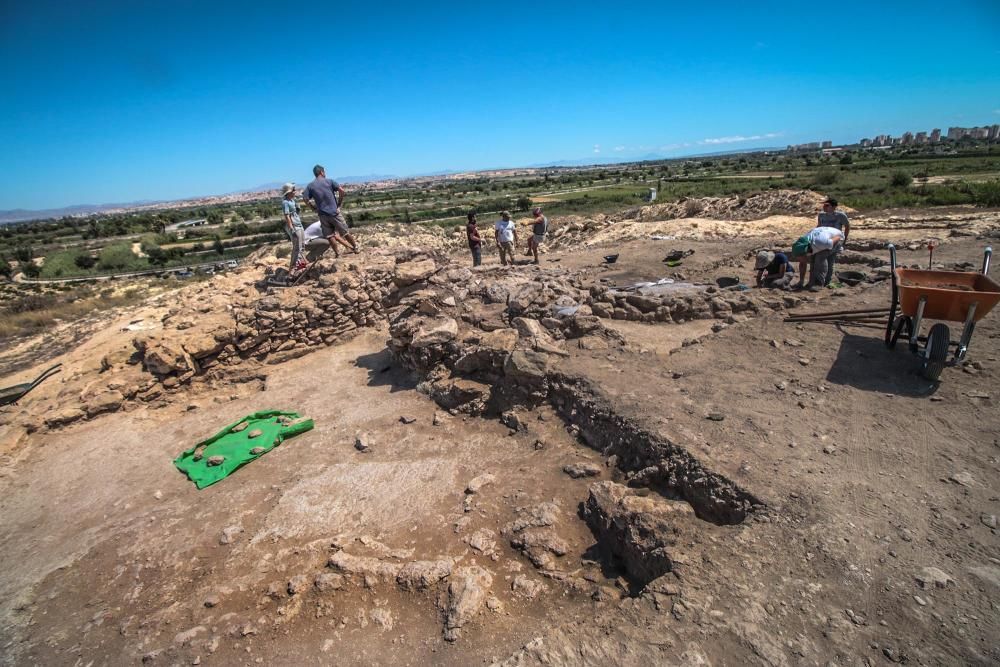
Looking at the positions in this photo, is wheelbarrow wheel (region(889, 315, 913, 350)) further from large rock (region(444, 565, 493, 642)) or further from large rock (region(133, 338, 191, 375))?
large rock (region(133, 338, 191, 375))

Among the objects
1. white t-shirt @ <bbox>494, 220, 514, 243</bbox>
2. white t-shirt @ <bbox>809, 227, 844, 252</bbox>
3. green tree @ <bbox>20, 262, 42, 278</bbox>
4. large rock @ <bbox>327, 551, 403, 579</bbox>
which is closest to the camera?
large rock @ <bbox>327, 551, 403, 579</bbox>

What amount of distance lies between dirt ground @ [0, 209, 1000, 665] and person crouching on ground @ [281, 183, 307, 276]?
14.3ft

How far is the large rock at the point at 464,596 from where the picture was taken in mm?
3242

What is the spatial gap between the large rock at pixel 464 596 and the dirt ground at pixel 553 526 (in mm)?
33

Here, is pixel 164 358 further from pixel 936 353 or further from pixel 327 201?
pixel 936 353

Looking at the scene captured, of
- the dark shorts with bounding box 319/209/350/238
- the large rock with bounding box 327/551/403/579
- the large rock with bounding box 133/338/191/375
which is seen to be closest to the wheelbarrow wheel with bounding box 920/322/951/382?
the large rock with bounding box 327/551/403/579

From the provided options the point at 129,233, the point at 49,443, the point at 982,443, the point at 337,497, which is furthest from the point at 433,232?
the point at 129,233

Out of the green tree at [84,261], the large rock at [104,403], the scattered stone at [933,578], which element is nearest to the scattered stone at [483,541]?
the scattered stone at [933,578]

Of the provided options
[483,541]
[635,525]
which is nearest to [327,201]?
[483,541]

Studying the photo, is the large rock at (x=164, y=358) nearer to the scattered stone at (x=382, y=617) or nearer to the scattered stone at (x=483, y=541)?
the scattered stone at (x=382, y=617)

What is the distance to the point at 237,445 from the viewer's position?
20.3ft

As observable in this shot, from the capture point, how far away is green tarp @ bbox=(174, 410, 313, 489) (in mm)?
5754

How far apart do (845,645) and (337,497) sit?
4.56 meters

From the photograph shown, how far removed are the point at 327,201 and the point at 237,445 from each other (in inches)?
208
